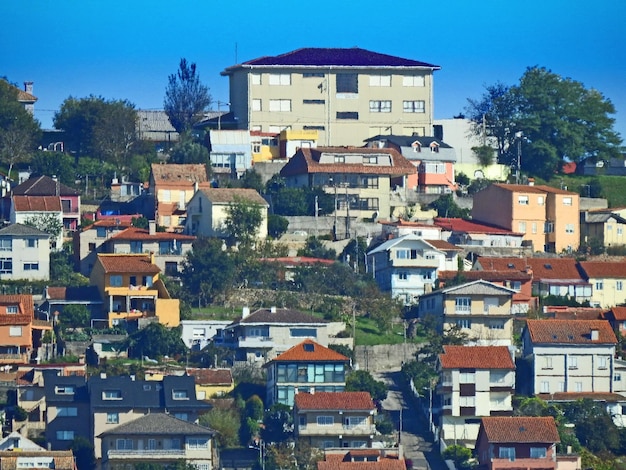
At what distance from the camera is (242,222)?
318ft

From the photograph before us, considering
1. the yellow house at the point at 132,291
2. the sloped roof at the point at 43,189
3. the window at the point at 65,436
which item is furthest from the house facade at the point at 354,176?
the window at the point at 65,436

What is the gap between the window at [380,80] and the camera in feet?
375

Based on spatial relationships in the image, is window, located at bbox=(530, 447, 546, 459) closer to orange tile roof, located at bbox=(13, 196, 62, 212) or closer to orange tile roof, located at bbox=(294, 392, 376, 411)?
orange tile roof, located at bbox=(294, 392, 376, 411)

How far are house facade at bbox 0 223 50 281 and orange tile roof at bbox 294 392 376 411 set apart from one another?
17.3 meters

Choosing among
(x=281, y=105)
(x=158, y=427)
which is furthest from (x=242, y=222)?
(x=158, y=427)

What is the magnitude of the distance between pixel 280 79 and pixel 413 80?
6770mm

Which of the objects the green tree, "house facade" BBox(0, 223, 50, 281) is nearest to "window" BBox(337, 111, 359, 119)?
"house facade" BBox(0, 223, 50, 281)

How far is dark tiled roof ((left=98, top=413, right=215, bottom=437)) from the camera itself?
76812mm

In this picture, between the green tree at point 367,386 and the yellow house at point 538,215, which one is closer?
the green tree at point 367,386

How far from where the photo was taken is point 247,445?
259ft

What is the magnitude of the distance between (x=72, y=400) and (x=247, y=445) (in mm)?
6242

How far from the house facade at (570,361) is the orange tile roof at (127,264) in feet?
50.9

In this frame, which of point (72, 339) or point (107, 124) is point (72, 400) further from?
point (107, 124)

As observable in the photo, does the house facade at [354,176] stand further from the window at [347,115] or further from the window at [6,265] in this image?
the window at [6,265]
